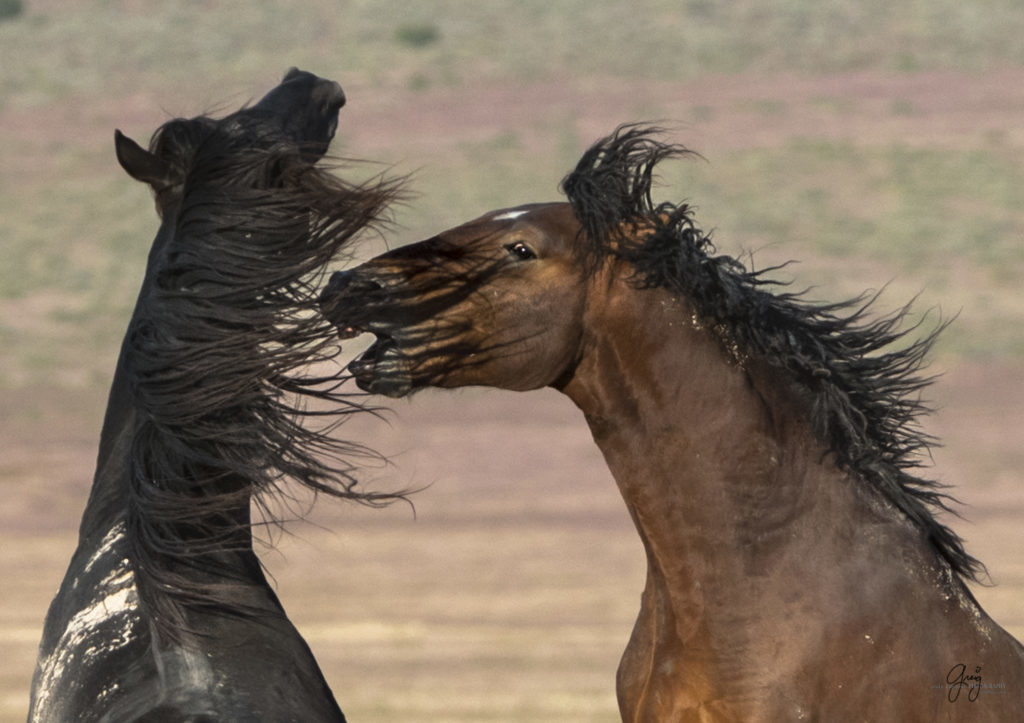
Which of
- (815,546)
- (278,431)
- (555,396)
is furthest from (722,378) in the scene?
(555,396)

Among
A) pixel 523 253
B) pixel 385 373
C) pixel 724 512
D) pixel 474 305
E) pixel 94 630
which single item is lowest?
pixel 94 630

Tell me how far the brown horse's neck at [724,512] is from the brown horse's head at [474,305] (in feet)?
0.36

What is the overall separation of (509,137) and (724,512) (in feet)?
103

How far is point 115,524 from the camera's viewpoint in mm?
4188

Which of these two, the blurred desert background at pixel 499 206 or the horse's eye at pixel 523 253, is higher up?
the blurred desert background at pixel 499 206

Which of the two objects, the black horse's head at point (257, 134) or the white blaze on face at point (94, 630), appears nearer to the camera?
the white blaze on face at point (94, 630)

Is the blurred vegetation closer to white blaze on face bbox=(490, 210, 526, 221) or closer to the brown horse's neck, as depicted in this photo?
the brown horse's neck

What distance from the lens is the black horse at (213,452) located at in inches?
153

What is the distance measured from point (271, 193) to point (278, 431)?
579 millimetres

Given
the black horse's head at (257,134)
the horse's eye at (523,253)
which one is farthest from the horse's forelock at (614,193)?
the black horse's head at (257,134)

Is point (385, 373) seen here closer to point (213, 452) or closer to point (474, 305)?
point (474, 305)

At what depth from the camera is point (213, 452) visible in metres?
4.02

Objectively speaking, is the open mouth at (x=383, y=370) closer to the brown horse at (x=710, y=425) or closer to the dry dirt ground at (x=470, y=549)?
the brown horse at (x=710, y=425)

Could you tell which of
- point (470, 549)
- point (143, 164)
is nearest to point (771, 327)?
point (143, 164)
